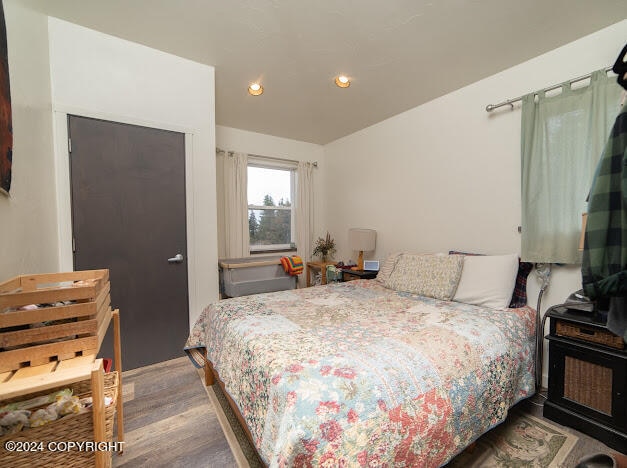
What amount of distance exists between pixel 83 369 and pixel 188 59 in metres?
2.50

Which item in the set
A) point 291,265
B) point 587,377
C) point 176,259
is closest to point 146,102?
point 176,259

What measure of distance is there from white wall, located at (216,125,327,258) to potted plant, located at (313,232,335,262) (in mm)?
154

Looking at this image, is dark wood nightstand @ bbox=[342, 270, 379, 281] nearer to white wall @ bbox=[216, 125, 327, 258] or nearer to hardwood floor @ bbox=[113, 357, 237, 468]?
white wall @ bbox=[216, 125, 327, 258]

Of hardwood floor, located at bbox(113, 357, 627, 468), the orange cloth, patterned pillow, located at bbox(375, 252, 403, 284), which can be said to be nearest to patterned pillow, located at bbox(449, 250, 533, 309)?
hardwood floor, located at bbox(113, 357, 627, 468)

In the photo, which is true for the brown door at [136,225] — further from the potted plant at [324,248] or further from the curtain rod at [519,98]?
the curtain rod at [519,98]

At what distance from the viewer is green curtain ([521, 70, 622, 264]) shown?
5.67 ft

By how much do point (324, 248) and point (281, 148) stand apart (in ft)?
5.46

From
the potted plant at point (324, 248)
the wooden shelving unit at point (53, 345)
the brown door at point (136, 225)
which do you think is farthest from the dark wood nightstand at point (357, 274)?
the wooden shelving unit at point (53, 345)

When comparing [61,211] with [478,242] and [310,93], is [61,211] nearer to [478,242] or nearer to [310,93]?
[310,93]

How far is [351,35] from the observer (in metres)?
1.93

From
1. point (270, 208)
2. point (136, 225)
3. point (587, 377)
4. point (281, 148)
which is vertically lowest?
point (587, 377)

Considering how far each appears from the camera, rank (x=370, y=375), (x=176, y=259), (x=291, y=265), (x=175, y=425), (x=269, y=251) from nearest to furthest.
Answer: (x=370, y=375) → (x=175, y=425) → (x=176, y=259) → (x=291, y=265) → (x=269, y=251)

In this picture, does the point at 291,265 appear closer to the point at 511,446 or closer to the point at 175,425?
the point at 175,425

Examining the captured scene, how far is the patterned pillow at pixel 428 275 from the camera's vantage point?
2.14 metres
